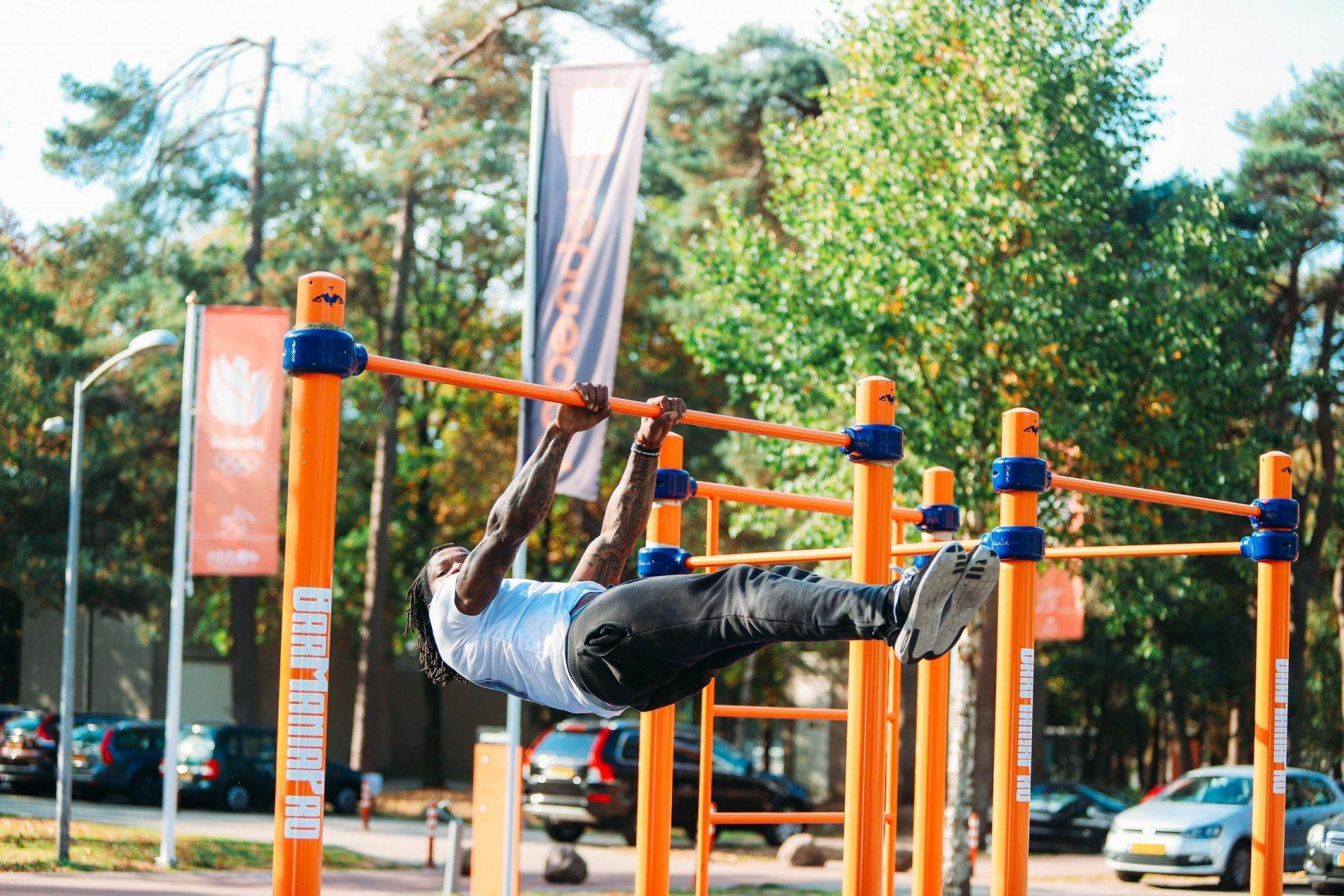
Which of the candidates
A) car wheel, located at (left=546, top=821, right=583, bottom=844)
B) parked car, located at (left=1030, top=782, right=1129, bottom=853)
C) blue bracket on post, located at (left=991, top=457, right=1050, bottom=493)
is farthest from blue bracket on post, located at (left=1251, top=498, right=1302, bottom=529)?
parked car, located at (left=1030, top=782, right=1129, bottom=853)

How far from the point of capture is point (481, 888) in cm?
1290

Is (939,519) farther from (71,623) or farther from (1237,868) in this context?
(71,623)

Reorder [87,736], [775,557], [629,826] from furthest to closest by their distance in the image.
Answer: [87,736]
[629,826]
[775,557]

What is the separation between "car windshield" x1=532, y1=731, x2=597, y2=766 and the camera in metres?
20.0

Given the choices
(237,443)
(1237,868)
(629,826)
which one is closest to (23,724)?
(237,443)

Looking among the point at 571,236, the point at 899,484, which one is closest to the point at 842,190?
the point at 899,484

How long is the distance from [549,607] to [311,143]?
2453cm

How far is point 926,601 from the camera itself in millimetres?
4023

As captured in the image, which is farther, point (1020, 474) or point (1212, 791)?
point (1212, 791)

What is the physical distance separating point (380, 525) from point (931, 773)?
21.7 meters

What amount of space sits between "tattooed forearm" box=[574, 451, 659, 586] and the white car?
1296 cm

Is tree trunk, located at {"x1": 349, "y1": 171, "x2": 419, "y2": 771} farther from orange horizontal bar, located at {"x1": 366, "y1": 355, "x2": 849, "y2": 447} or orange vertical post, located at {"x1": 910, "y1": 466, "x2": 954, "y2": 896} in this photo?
orange horizontal bar, located at {"x1": 366, "y1": 355, "x2": 849, "y2": 447}

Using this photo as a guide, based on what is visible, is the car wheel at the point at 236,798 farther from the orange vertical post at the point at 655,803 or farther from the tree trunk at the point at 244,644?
the orange vertical post at the point at 655,803

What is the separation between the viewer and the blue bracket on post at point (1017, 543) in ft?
19.1
